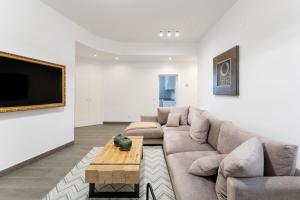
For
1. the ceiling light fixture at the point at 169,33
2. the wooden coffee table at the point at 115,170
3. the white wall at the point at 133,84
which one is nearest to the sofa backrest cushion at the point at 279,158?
the wooden coffee table at the point at 115,170

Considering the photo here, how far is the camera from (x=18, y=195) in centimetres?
229

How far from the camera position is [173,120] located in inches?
189

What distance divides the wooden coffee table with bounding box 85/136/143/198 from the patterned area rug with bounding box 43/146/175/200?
0.42 ft

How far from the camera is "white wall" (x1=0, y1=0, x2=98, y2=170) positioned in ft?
9.40

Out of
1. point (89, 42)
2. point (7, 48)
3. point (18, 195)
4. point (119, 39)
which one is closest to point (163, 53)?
point (119, 39)

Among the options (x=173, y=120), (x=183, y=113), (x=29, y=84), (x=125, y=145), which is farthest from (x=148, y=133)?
(x=29, y=84)

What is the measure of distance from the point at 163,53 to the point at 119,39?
153 centimetres

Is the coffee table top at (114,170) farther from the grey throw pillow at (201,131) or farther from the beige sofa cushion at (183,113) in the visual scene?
the beige sofa cushion at (183,113)

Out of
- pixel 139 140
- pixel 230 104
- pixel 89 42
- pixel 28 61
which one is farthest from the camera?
pixel 89 42

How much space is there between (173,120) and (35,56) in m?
3.30

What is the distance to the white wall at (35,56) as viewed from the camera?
287 cm

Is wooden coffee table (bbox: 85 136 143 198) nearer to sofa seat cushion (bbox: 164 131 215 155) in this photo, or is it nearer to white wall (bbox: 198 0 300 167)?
sofa seat cushion (bbox: 164 131 215 155)

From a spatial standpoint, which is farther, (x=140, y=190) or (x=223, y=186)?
(x=140, y=190)

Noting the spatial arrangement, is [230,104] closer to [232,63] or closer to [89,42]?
[232,63]
